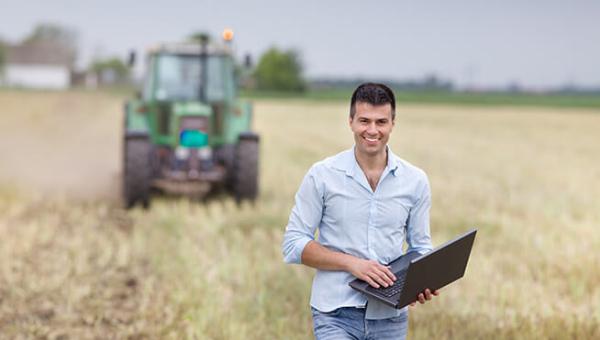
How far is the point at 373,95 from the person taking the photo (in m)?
3.04

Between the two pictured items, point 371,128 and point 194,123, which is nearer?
point 371,128

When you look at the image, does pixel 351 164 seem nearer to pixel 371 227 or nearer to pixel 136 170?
pixel 371 227

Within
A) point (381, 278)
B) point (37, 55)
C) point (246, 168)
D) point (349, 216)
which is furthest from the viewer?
point (37, 55)

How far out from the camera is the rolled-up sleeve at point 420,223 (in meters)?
3.27

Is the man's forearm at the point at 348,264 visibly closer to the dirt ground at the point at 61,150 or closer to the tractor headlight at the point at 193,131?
the tractor headlight at the point at 193,131

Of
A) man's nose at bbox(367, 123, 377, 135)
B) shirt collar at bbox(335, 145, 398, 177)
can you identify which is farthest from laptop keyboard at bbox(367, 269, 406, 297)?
man's nose at bbox(367, 123, 377, 135)

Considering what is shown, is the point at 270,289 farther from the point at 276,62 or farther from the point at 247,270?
the point at 276,62

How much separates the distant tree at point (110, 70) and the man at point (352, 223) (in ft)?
324

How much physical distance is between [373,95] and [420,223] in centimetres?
58

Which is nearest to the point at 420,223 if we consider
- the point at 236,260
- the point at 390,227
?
the point at 390,227

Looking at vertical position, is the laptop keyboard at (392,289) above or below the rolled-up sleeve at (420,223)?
below

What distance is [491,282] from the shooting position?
646 cm

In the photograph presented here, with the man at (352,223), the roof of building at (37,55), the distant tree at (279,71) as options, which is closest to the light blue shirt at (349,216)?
the man at (352,223)

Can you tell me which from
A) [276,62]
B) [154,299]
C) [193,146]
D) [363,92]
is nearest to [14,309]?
[154,299]
